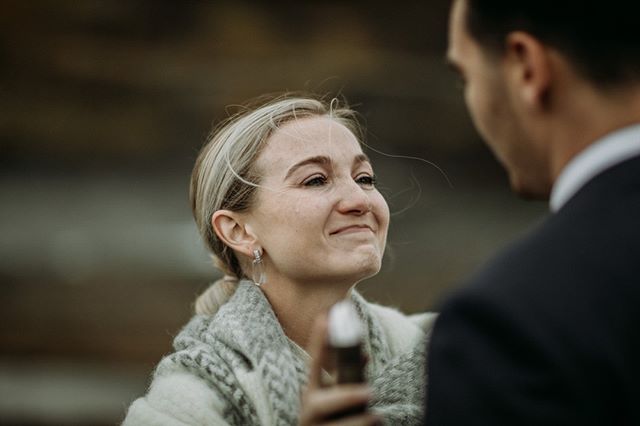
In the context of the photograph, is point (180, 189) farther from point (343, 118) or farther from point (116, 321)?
point (343, 118)

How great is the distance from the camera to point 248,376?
6.51 feet

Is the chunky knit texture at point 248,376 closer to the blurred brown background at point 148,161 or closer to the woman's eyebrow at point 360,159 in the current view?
the woman's eyebrow at point 360,159

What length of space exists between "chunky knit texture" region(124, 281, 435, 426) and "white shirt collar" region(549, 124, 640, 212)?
2.79ft

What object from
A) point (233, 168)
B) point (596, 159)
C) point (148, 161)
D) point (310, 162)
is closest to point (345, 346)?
point (596, 159)

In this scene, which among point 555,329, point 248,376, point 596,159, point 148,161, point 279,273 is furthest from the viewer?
point 148,161

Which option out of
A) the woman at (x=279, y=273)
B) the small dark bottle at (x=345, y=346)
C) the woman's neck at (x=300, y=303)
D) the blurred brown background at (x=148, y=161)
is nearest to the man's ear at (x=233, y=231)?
the woman at (x=279, y=273)

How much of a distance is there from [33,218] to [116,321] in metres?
1.16

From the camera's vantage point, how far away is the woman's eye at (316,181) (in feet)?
7.14

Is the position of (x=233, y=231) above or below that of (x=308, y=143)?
below

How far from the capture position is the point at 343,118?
8.02 feet

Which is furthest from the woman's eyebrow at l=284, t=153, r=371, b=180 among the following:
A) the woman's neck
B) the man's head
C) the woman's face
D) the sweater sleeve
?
the man's head

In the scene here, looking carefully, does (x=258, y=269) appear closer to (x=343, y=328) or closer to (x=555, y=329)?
(x=343, y=328)

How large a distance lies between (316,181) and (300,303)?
0.29 m

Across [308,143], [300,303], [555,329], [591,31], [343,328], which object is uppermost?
[308,143]
